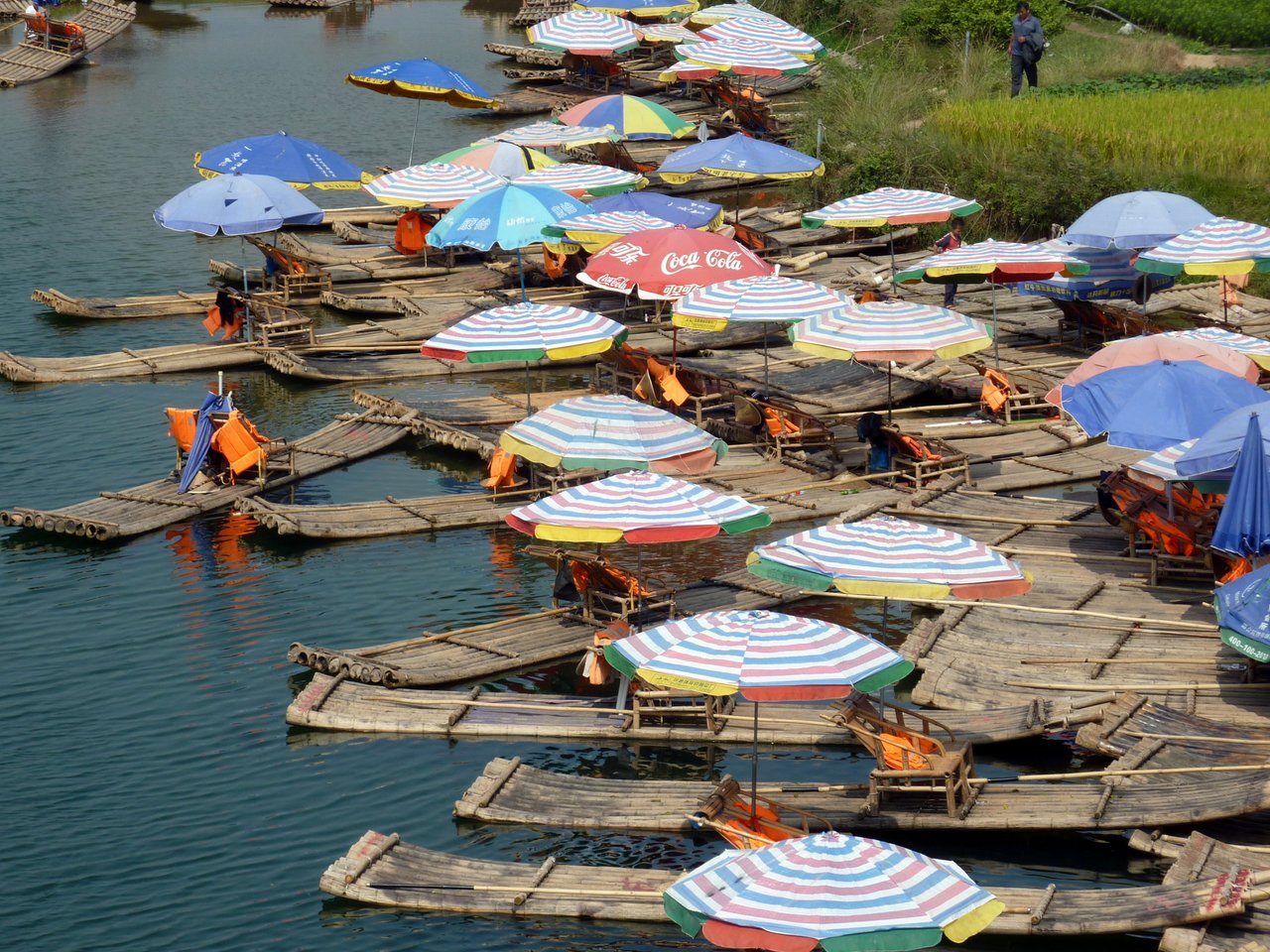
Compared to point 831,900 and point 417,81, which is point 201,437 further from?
point 417,81

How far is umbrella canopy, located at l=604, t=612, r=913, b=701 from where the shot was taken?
16.6 metres

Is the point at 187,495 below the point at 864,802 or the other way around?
below

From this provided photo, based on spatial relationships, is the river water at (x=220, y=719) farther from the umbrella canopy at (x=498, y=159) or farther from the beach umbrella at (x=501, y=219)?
the umbrella canopy at (x=498, y=159)

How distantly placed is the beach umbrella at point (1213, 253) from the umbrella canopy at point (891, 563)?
39.0 ft

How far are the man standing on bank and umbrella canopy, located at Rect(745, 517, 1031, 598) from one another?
2791cm

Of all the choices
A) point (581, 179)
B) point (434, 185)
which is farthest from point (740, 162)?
point (434, 185)

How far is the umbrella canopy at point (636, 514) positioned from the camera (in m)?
20.9

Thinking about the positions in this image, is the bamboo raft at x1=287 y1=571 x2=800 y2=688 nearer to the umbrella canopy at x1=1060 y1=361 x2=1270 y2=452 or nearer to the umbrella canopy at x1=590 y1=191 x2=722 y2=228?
the umbrella canopy at x1=1060 y1=361 x2=1270 y2=452

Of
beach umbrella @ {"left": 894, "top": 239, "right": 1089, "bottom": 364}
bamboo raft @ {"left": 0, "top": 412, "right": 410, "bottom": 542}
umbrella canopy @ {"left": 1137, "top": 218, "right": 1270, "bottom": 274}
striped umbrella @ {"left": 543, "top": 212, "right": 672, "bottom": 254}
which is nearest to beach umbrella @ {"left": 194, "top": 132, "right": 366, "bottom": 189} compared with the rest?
striped umbrella @ {"left": 543, "top": 212, "right": 672, "bottom": 254}

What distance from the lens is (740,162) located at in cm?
3803

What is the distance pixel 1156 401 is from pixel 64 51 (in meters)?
49.8

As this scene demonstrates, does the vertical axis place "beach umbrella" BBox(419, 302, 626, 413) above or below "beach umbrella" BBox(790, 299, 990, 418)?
below

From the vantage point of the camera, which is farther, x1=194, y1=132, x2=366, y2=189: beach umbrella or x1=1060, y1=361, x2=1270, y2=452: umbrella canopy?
x1=194, y1=132, x2=366, y2=189: beach umbrella

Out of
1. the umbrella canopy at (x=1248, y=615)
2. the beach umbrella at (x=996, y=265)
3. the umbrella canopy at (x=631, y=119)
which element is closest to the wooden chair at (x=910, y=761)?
the umbrella canopy at (x=1248, y=615)
